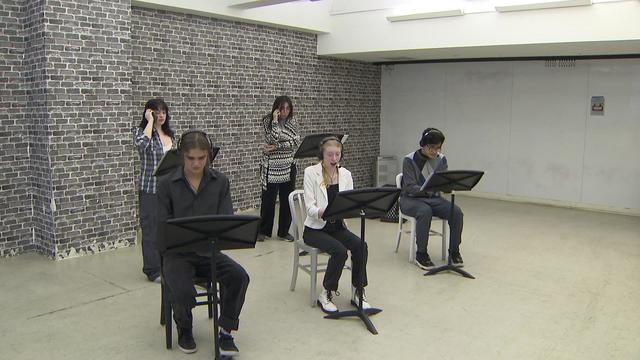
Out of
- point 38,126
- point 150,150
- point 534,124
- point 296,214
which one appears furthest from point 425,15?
point 38,126

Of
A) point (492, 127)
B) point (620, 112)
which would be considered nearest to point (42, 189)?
point (492, 127)

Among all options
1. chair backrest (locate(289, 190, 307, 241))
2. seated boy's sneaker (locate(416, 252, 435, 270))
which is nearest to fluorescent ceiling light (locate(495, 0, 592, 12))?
seated boy's sneaker (locate(416, 252, 435, 270))

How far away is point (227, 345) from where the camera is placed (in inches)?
135

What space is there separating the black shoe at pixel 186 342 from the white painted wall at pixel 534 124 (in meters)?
7.07

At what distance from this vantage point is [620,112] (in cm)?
816

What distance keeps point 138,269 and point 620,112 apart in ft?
23.1

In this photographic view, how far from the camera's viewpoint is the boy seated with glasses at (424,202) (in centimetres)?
529

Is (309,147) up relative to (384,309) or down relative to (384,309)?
up

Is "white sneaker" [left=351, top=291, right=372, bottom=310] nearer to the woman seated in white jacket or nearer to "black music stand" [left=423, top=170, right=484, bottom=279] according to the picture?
the woman seated in white jacket

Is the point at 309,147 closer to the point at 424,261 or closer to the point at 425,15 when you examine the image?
the point at 424,261

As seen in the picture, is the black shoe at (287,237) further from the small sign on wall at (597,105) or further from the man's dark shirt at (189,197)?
the small sign on wall at (597,105)

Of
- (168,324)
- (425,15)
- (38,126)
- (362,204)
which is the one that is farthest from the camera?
(425,15)

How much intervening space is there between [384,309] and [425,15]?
14.9 ft

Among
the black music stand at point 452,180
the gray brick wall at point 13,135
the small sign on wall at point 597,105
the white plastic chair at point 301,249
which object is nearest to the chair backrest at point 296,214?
the white plastic chair at point 301,249
